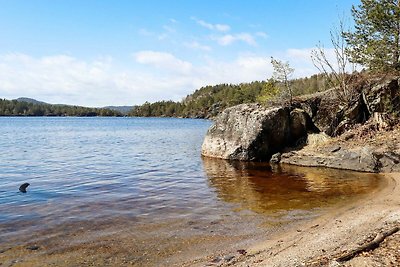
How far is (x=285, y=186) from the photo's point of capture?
1655 cm

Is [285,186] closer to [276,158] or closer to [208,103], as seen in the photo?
[276,158]

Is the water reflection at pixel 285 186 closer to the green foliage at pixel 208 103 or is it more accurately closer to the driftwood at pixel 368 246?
the driftwood at pixel 368 246

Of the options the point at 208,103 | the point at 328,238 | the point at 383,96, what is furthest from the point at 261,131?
the point at 208,103

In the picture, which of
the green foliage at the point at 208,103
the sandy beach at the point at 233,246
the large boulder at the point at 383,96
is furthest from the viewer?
the green foliage at the point at 208,103

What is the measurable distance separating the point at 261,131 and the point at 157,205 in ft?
42.4

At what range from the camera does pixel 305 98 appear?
2686cm

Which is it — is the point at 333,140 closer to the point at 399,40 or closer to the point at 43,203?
the point at 399,40

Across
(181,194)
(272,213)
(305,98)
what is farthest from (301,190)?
(305,98)

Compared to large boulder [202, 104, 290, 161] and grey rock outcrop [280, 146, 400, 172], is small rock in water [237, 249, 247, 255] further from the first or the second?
large boulder [202, 104, 290, 161]

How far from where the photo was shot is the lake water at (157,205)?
932 centimetres

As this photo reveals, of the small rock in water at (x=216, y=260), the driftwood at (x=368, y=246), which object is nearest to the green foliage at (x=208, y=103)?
the driftwood at (x=368, y=246)

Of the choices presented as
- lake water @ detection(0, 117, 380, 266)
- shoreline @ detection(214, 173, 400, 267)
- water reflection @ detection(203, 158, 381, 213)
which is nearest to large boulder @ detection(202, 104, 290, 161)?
lake water @ detection(0, 117, 380, 266)

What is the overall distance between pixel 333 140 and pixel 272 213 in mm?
12885

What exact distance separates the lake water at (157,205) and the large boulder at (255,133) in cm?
172
